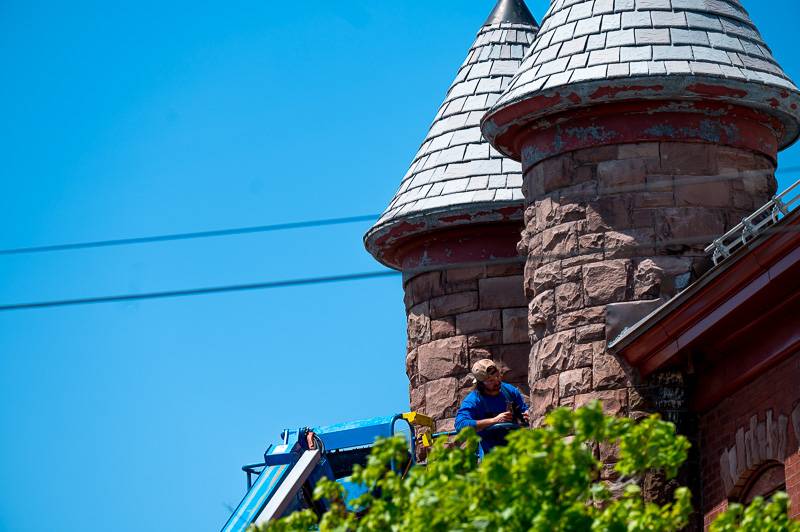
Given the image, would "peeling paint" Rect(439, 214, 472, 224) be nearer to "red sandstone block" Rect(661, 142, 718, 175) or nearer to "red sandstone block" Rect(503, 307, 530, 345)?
"red sandstone block" Rect(503, 307, 530, 345)

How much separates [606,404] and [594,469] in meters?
5.72

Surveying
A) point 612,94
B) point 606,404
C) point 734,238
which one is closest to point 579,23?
point 612,94

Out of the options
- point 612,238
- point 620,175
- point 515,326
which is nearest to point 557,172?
point 620,175

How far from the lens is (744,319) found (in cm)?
1402

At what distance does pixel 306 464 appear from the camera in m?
16.5

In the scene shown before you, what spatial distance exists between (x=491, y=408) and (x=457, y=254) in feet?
16.3

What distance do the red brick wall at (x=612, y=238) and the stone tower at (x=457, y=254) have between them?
10.1 feet

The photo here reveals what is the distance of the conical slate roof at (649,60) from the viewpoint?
51.5 feet

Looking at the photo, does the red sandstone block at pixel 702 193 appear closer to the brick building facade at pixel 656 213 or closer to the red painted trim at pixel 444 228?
the brick building facade at pixel 656 213

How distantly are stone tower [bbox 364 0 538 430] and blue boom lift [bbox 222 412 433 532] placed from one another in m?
2.00

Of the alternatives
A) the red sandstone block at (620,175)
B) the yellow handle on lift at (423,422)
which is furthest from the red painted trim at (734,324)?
the yellow handle on lift at (423,422)

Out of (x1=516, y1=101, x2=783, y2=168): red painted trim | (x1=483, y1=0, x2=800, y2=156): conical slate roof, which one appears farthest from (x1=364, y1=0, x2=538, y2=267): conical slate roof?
(x1=516, y1=101, x2=783, y2=168): red painted trim

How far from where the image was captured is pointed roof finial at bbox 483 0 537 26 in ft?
70.9

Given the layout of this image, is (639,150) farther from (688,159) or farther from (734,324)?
(734,324)
